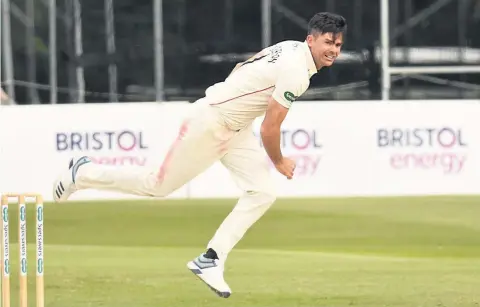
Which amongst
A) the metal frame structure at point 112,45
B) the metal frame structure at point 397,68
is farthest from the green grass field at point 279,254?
the metal frame structure at point 397,68

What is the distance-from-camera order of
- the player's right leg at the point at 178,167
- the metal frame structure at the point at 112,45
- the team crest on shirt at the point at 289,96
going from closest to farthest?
the team crest on shirt at the point at 289,96
the player's right leg at the point at 178,167
the metal frame structure at the point at 112,45

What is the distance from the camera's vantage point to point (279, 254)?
959cm

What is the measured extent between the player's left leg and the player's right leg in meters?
0.10

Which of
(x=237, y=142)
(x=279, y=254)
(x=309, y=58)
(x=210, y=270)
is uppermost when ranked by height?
(x=309, y=58)

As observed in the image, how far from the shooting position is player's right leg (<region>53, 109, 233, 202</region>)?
20.0ft

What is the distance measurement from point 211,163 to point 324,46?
0.78 m

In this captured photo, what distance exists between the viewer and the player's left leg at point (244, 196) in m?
6.16

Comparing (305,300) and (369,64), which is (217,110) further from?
(369,64)

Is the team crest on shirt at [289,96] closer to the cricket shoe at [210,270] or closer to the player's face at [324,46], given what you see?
the player's face at [324,46]

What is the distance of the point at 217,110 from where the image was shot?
6.12m

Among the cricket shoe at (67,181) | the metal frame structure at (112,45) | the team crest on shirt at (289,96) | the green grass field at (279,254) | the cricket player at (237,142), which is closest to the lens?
the team crest on shirt at (289,96)

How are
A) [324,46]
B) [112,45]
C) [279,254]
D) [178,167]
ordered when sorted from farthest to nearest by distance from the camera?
1. [112,45]
2. [279,254]
3. [178,167]
4. [324,46]

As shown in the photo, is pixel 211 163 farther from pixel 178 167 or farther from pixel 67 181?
pixel 67 181

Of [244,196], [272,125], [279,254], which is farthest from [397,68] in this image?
[272,125]
